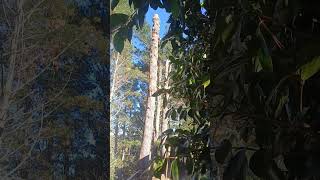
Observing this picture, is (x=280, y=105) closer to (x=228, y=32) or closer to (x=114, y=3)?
(x=228, y=32)

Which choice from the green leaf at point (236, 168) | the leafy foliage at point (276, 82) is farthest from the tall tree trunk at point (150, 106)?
the green leaf at point (236, 168)

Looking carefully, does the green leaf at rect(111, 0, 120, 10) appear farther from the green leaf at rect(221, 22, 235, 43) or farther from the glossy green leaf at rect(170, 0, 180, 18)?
the green leaf at rect(221, 22, 235, 43)

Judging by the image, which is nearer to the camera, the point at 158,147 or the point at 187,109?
the point at 158,147

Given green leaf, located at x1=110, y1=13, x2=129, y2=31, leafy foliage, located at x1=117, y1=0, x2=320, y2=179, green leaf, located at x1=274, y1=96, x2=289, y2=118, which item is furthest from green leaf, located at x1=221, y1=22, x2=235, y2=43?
green leaf, located at x1=110, y1=13, x2=129, y2=31

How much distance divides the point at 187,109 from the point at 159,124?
128mm

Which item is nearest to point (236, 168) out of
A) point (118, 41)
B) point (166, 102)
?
point (118, 41)

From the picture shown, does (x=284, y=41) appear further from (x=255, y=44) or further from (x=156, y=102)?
(x=156, y=102)

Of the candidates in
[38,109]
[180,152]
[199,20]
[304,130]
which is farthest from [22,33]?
[199,20]

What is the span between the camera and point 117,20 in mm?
1083

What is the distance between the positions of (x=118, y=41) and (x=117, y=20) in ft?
0.18

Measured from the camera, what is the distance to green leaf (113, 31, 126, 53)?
109cm

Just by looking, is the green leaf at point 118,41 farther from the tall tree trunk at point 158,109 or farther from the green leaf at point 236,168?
the green leaf at point 236,168

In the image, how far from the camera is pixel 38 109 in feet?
2.38

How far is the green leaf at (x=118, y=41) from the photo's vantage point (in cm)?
109
